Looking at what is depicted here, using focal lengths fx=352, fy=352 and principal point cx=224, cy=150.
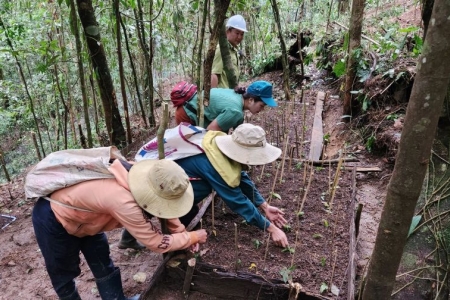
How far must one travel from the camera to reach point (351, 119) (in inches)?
211

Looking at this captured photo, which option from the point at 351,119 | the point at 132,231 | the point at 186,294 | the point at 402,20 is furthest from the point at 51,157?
the point at 402,20

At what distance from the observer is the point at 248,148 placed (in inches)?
93.8

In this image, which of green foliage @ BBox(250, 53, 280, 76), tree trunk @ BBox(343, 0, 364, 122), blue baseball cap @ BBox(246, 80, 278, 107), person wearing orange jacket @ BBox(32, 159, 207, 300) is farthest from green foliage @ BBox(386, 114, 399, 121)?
green foliage @ BBox(250, 53, 280, 76)

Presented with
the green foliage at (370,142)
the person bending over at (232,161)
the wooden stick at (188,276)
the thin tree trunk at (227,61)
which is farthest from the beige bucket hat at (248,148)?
the green foliage at (370,142)

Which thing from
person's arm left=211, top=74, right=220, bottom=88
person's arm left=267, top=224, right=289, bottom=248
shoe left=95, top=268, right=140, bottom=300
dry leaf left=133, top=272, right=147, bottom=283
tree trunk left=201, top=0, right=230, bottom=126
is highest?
tree trunk left=201, top=0, right=230, bottom=126

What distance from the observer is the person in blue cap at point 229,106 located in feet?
10.1

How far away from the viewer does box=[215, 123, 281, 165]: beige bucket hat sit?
2.36m

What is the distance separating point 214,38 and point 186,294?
199 cm

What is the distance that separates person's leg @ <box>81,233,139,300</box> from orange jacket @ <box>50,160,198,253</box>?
24 centimetres

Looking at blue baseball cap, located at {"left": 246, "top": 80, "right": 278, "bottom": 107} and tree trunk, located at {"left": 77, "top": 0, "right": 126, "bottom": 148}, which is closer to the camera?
blue baseball cap, located at {"left": 246, "top": 80, "right": 278, "bottom": 107}

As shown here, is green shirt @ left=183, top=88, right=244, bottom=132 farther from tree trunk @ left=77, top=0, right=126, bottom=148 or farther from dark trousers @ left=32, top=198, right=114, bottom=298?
tree trunk @ left=77, top=0, right=126, bottom=148

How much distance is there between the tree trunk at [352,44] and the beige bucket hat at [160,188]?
13.7ft

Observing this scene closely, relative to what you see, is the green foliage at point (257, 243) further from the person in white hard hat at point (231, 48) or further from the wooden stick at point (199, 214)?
the person in white hard hat at point (231, 48)

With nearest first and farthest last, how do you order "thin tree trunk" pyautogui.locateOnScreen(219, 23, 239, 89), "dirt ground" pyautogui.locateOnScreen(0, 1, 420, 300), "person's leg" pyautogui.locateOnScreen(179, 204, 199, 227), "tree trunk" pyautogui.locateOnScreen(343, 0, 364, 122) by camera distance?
"dirt ground" pyautogui.locateOnScreen(0, 1, 420, 300) → "person's leg" pyautogui.locateOnScreen(179, 204, 199, 227) → "thin tree trunk" pyautogui.locateOnScreen(219, 23, 239, 89) → "tree trunk" pyautogui.locateOnScreen(343, 0, 364, 122)
